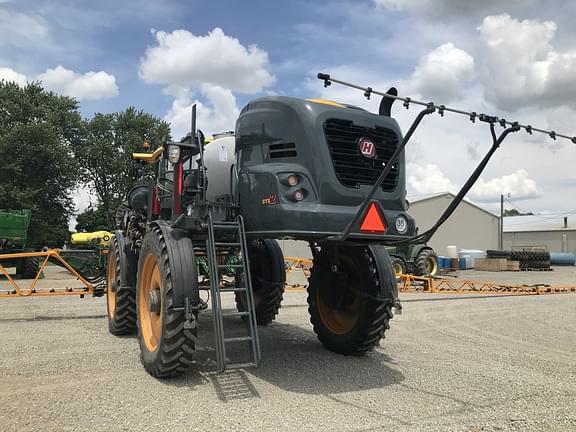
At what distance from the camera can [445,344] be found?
8.27m

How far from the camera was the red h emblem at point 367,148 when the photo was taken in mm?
5859

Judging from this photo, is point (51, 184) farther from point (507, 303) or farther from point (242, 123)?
point (242, 123)

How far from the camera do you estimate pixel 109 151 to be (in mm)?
47344

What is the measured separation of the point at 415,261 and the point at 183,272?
1981cm

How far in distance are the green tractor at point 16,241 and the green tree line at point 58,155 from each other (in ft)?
35.5

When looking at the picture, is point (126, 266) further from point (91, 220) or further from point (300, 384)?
point (91, 220)

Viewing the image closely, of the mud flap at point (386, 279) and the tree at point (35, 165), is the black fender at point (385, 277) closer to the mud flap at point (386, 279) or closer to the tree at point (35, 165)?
the mud flap at point (386, 279)

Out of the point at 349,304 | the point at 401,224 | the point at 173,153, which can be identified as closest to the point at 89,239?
the point at 349,304

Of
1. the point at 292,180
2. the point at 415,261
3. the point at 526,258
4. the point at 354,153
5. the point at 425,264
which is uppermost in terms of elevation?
the point at 354,153

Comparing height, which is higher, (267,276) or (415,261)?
(267,276)

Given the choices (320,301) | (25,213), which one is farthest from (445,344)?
(25,213)

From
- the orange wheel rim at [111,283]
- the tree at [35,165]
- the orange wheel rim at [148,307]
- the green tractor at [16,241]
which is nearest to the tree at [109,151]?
the tree at [35,165]

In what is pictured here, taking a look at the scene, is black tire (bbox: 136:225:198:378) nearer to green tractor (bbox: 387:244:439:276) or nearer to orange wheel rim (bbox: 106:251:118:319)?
orange wheel rim (bbox: 106:251:118:319)

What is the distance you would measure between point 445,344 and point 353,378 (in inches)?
111
